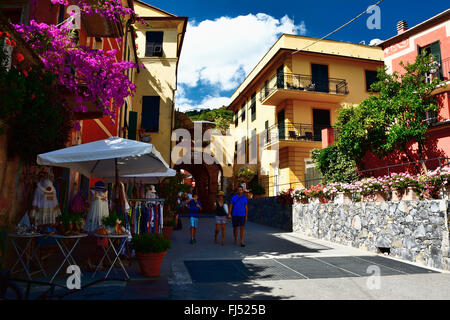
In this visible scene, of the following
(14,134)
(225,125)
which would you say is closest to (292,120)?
(225,125)

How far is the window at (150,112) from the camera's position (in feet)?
61.0

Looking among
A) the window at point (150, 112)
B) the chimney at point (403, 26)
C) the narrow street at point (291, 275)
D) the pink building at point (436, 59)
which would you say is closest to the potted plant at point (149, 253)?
the narrow street at point (291, 275)

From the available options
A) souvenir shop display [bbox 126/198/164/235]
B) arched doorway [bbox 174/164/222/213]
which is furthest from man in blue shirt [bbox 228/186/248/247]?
arched doorway [bbox 174/164/222/213]

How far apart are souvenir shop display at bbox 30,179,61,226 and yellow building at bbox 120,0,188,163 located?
12.2m

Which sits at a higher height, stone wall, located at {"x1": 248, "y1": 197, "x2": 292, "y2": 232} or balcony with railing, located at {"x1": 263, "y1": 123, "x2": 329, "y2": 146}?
balcony with railing, located at {"x1": 263, "y1": 123, "x2": 329, "y2": 146}

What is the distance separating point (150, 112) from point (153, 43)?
4.53 m

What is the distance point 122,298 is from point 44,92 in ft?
12.7

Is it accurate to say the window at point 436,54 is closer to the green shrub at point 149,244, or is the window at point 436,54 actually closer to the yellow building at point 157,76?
the yellow building at point 157,76

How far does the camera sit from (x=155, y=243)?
16.9 feet

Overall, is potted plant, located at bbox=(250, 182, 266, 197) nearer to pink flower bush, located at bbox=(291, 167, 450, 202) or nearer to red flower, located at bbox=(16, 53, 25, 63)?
pink flower bush, located at bbox=(291, 167, 450, 202)

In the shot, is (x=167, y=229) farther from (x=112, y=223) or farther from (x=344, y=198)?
(x=344, y=198)

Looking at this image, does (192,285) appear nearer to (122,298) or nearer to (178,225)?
(122,298)

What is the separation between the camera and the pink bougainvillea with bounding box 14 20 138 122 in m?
6.14

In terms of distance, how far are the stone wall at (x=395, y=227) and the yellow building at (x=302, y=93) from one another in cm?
958
